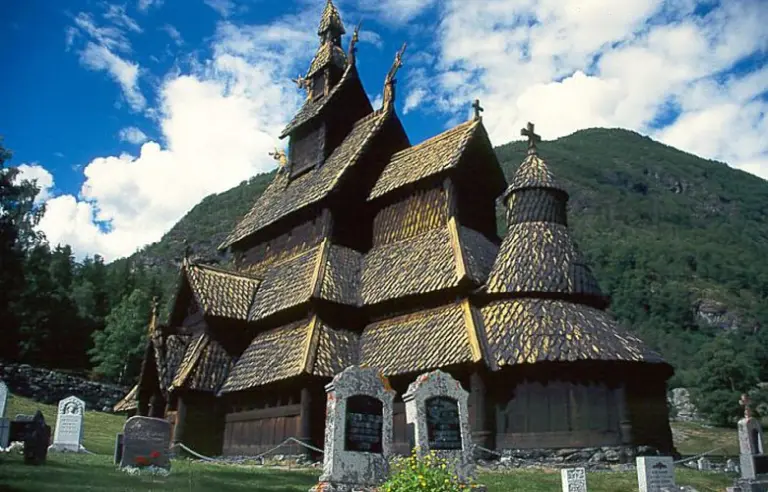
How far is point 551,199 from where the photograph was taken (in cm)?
2417

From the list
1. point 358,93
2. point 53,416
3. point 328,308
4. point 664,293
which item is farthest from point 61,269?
point 664,293

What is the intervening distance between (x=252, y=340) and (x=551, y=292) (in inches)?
460

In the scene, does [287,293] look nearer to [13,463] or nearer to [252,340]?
[252,340]

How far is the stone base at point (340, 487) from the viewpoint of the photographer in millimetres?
14194

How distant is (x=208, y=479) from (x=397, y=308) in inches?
415

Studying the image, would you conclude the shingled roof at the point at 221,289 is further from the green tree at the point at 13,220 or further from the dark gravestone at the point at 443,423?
the dark gravestone at the point at 443,423

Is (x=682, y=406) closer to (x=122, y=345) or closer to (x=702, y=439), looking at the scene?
(x=702, y=439)

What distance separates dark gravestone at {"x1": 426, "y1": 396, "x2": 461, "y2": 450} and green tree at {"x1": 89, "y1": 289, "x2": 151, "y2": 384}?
46.8 metres

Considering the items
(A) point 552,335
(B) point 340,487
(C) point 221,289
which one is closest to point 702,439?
(A) point 552,335

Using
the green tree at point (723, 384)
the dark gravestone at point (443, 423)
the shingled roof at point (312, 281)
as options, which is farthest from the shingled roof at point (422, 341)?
the green tree at point (723, 384)

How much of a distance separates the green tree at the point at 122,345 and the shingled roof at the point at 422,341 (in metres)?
38.5

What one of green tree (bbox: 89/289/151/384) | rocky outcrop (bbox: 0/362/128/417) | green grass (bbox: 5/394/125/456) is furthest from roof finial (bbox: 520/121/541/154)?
green tree (bbox: 89/289/151/384)

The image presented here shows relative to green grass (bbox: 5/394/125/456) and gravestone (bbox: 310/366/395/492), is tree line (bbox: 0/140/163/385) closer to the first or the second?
green grass (bbox: 5/394/125/456)

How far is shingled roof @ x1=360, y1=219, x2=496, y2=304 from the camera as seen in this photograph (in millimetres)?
23078
